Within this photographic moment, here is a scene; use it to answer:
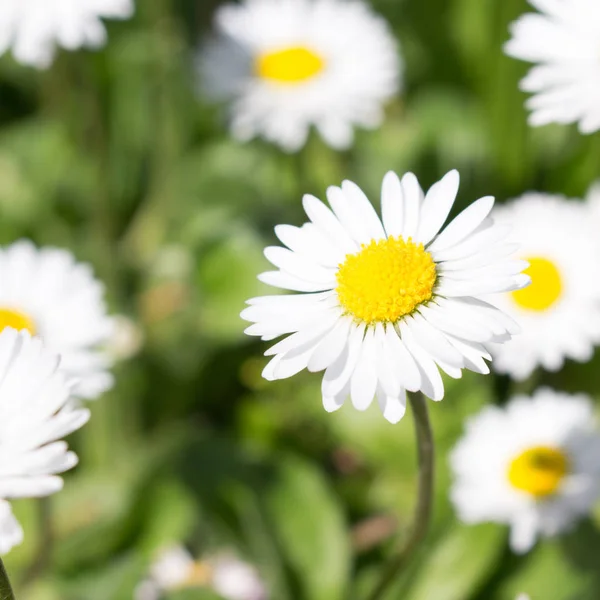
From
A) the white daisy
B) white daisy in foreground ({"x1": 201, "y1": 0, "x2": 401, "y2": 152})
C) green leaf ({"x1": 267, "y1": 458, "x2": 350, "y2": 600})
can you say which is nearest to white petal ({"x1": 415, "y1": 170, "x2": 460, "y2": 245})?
the white daisy

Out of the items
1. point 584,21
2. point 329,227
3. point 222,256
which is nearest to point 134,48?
point 222,256

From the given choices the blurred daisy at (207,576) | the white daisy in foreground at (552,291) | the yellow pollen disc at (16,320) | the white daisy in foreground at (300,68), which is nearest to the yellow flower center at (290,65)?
the white daisy in foreground at (300,68)

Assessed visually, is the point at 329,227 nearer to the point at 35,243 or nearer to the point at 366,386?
the point at 366,386

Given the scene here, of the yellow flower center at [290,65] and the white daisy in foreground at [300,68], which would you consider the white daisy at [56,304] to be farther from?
the yellow flower center at [290,65]

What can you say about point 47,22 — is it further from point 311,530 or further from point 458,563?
point 458,563

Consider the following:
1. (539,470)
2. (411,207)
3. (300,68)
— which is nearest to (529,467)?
(539,470)
